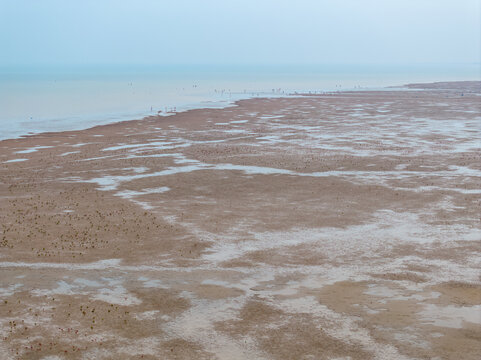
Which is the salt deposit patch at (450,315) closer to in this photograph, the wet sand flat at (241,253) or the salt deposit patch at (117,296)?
the wet sand flat at (241,253)

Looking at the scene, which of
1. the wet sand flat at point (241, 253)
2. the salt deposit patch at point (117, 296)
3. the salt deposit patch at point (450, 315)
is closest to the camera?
the wet sand flat at point (241, 253)

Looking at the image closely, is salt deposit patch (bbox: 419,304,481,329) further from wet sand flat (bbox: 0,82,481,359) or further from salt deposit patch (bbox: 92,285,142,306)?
salt deposit patch (bbox: 92,285,142,306)

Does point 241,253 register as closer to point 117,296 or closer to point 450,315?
point 117,296

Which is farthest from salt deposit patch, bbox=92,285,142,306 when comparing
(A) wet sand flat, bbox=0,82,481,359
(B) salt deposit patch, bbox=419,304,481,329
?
(B) salt deposit patch, bbox=419,304,481,329

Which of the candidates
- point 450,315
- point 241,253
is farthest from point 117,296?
point 450,315

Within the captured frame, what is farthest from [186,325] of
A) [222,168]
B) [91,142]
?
[91,142]

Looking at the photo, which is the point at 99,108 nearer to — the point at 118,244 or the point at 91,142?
the point at 91,142

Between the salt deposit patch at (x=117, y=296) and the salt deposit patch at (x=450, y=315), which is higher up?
the salt deposit patch at (x=117, y=296)

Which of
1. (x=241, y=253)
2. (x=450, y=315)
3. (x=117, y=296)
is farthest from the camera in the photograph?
(x=241, y=253)

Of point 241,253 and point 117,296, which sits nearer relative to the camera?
point 117,296

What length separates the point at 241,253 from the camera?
26.8 m

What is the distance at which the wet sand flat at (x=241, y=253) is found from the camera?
18734mm

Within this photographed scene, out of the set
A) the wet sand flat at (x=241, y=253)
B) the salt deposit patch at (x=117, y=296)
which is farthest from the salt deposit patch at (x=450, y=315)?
the salt deposit patch at (x=117, y=296)

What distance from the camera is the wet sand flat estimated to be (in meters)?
18.7
